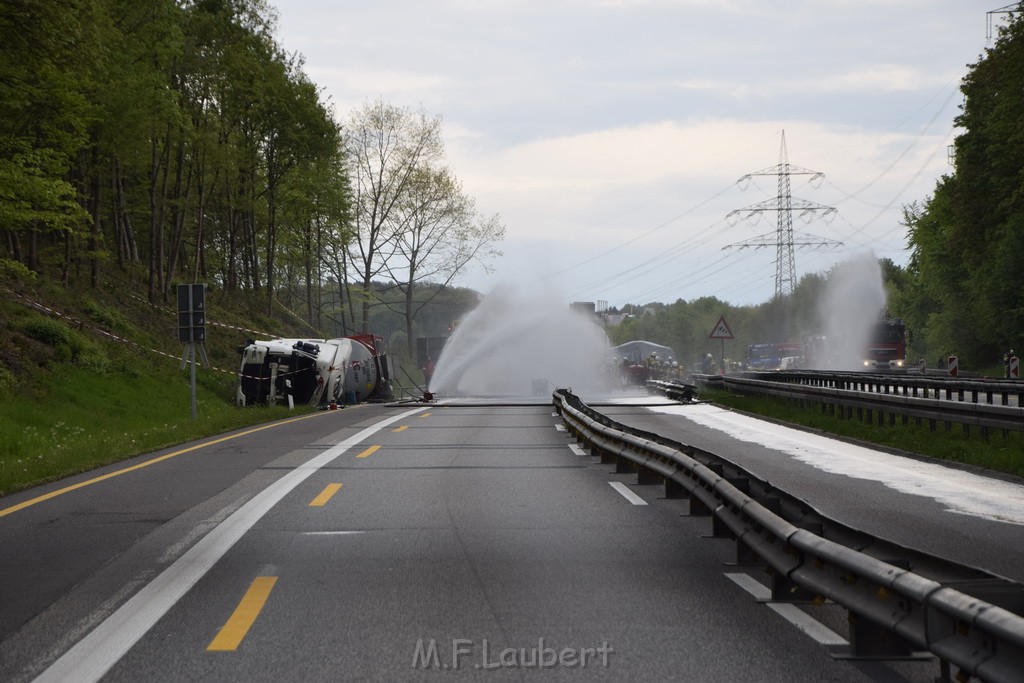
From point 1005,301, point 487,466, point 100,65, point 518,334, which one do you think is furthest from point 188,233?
point 487,466

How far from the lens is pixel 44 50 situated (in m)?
23.0

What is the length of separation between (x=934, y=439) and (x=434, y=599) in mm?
13030

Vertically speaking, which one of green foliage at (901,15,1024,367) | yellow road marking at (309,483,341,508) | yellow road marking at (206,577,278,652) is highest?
green foliage at (901,15,1024,367)

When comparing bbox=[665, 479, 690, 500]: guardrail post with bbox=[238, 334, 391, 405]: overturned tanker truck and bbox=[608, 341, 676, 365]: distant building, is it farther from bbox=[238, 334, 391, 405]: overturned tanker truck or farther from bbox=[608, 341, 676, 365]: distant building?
bbox=[608, 341, 676, 365]: distant building

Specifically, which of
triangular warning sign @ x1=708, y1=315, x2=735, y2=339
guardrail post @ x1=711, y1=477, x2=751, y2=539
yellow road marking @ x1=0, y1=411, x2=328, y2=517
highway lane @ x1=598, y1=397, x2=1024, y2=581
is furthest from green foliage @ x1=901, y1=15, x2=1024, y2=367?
guardrail post @ x1=711, y1=477, x2=751, y2=539

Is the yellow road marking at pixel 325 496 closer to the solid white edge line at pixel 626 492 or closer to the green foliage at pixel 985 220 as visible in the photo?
the solid white edge line at pixel 626 492

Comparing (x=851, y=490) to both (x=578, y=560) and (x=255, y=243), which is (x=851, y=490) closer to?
(x=578, y=560)

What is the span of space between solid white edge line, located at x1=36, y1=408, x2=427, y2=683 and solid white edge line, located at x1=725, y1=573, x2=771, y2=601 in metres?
3.30

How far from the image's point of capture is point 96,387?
94.4 feet

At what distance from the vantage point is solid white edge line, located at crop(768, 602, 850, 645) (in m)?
5.54

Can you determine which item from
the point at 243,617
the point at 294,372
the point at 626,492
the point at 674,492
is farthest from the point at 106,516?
the point at 294,372

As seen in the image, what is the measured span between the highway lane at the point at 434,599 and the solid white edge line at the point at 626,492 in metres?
0.12

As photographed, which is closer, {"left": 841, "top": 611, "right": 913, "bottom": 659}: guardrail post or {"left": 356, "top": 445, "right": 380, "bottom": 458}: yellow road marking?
{"left": 841, "top": 611, "right": 913, "bottom": 659}: guardrail post

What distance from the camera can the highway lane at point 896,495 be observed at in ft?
27.0
